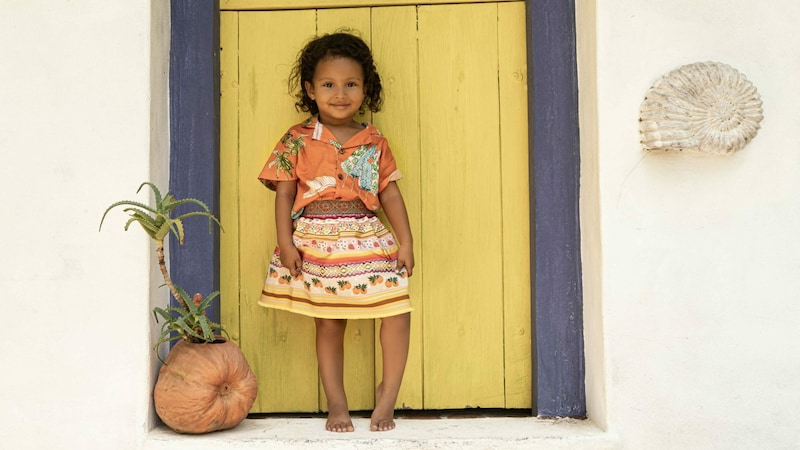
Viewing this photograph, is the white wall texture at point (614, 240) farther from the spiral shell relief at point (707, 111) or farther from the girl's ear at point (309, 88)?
the girl's ear at point (309, 88)

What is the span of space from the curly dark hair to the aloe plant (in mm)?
650

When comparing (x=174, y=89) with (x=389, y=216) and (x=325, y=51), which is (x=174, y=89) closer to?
(x=325, y=51)

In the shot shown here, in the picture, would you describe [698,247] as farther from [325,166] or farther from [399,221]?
[325,166]

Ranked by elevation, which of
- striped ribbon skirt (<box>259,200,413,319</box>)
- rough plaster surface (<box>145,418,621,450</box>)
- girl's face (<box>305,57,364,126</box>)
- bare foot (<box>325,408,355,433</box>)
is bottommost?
rough plaster surface (<box>145,418,621,450</box>)

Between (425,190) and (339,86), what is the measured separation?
0.50m

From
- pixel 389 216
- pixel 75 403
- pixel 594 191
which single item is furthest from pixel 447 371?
pixel 75 403

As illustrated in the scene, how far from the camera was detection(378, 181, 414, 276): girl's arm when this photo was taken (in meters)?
3.07

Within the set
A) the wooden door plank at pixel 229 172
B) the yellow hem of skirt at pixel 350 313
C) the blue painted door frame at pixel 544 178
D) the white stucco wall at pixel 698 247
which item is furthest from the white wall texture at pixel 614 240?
the yellow hem of skirt at pixel 350 313

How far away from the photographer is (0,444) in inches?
111

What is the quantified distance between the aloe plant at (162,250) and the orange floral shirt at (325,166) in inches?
14.4

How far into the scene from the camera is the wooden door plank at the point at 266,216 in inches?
128

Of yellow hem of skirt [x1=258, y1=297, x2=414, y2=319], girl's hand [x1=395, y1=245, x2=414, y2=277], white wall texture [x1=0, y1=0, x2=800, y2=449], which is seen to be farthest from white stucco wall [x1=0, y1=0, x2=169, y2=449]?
girl's hand [x1=395, y1=245, x2=414, y2=277]

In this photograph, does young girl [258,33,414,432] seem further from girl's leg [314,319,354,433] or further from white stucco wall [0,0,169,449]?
white stucco wall [0,0,169,449]

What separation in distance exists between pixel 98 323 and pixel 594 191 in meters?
1.64
